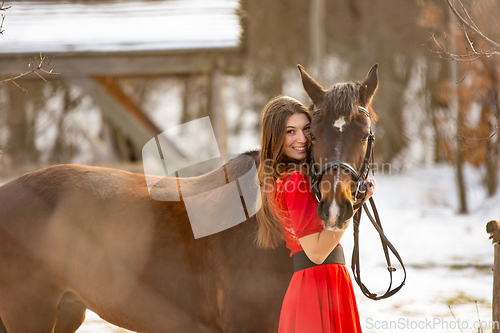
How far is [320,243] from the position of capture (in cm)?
166

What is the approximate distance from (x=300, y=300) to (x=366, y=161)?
26.8 inches

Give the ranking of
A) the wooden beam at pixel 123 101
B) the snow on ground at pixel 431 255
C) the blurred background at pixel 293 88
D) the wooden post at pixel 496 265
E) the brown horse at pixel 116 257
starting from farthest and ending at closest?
the wooden beam at pixel 123 101, the blurred background at pixel 293 88, the snow on ground at pixel 431 255, the wooden post at pixel 496 265, the brown horse at pixel 116 257

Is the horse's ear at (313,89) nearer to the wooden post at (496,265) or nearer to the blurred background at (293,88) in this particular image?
the blurred background at (293,88)

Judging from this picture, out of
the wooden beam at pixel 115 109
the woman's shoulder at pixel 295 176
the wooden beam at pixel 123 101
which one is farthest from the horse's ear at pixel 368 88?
the wooden beam at pixel 123 101

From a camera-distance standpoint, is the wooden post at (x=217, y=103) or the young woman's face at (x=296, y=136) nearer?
the young woman's face at (x=296, y=136)

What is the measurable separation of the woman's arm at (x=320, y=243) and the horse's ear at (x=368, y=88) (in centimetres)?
66

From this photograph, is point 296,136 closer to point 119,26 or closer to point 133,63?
point 133,63

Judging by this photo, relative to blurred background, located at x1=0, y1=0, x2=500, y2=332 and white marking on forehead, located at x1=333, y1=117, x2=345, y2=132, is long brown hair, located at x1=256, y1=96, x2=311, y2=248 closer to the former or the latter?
white marking on forehead, located at x1=333, y1=117, x2=345, y2=132

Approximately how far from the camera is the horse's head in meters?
→ 1.57

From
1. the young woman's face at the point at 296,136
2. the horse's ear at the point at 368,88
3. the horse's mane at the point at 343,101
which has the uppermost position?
the horse's ear at the point at 368,88

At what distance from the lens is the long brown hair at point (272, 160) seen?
1.86 metres

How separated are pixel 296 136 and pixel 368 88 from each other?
45 centimetres

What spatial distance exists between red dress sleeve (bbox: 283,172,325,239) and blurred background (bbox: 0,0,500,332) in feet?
2.27

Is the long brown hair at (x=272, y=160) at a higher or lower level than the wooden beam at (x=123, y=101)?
lower
